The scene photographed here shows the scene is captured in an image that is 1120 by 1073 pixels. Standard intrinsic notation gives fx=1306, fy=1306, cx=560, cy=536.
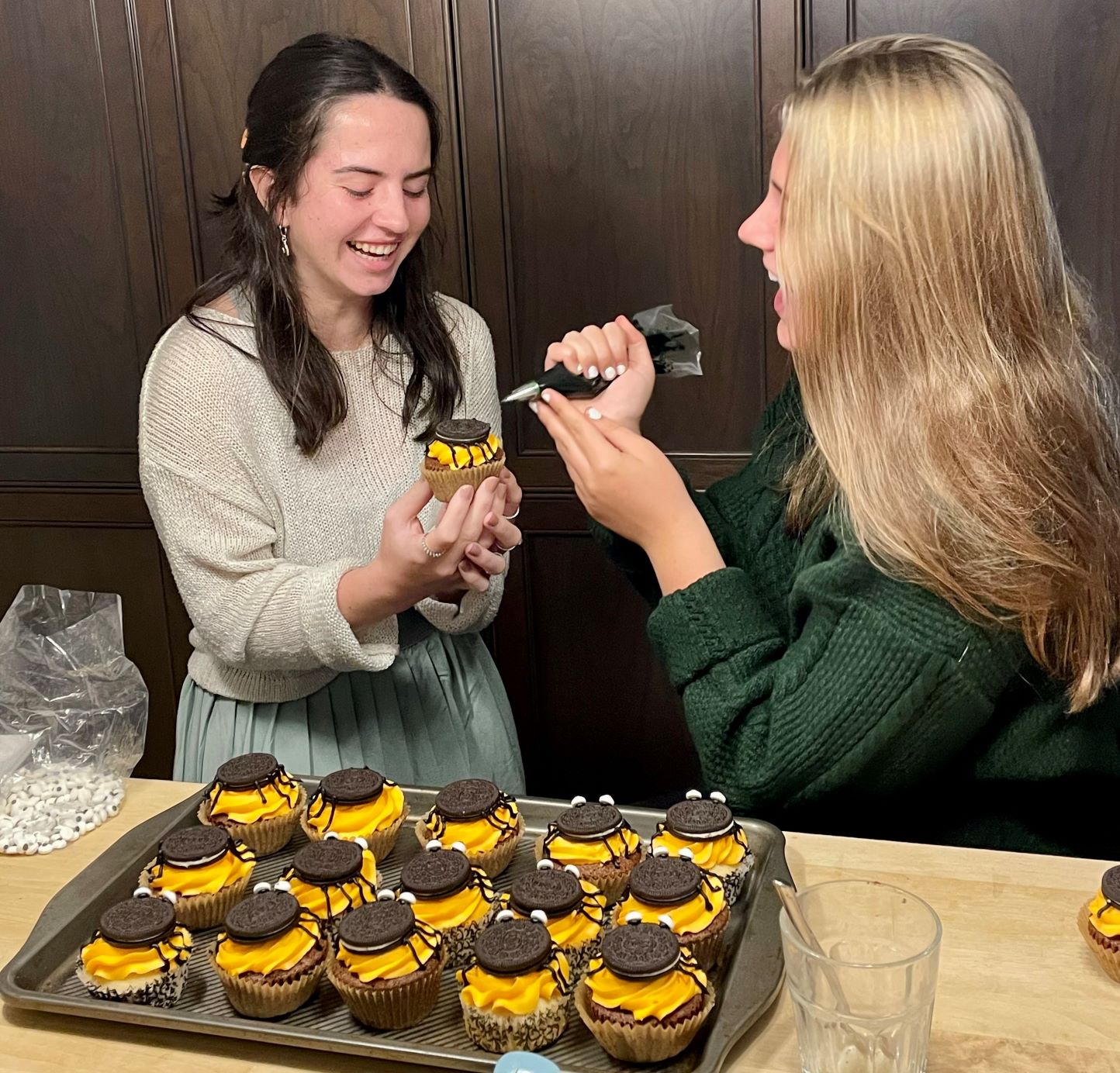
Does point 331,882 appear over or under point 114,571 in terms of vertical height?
over

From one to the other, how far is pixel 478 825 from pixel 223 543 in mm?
699

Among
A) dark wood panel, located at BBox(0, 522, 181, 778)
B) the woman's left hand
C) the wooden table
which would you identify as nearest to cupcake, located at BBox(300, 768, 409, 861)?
the wooden table

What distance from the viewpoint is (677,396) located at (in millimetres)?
2914

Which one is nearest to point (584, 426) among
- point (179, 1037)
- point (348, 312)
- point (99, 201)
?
point (348, 312)

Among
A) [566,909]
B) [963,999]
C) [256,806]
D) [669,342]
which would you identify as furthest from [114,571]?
[963,999]

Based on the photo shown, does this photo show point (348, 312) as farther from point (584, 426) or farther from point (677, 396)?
point (677, 396)

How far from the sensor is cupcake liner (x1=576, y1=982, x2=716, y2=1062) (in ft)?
3.72

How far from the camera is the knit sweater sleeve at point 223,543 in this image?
193 cm

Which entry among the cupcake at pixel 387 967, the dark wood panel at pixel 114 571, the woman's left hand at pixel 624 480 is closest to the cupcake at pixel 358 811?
the cupcake at pixel 387 967

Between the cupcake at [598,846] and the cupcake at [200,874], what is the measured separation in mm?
339

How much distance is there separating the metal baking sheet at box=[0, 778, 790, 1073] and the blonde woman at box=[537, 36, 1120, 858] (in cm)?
17

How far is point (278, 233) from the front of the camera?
209 centimetres

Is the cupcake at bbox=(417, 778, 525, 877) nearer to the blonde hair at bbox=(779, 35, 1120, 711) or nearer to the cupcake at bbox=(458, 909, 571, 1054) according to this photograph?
the cupcake at bbox=(458, 909, 571, 1054)

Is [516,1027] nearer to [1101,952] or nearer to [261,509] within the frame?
[1101,952]
